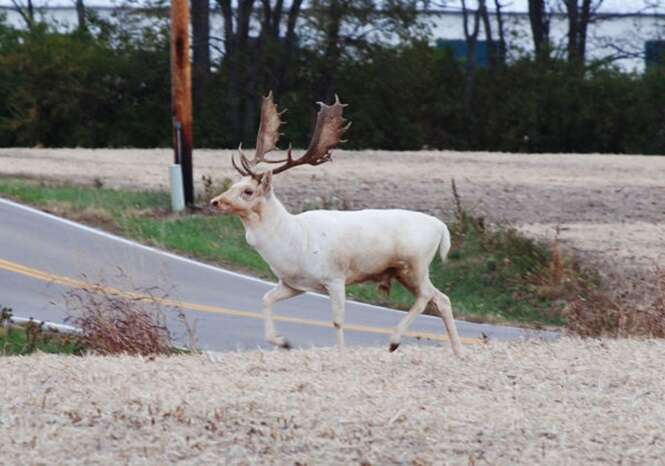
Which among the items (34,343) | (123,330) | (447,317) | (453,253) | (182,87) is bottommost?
(453,253)

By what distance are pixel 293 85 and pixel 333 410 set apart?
40.4 meters

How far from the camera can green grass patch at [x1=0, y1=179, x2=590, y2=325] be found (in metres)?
21.5

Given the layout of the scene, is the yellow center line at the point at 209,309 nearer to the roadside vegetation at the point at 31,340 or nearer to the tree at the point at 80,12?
the roadside vegetation at the point at 31,340

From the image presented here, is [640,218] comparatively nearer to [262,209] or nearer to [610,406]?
[262,209]

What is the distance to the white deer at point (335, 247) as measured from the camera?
489 inches

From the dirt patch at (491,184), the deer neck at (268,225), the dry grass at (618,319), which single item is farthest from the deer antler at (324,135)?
the dirt patch at (491,184)

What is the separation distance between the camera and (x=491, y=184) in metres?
31.4

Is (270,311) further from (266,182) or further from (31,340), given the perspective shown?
(31,340)

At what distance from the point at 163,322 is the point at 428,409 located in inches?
203

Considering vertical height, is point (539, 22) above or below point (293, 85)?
above

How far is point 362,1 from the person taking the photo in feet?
154

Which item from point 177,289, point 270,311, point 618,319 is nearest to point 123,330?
point 270,311

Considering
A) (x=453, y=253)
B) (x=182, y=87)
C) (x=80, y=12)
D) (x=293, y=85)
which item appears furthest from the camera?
(x=80, y=12)

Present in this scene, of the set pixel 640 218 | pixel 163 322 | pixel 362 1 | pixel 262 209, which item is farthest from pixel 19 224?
pixel 362 1
